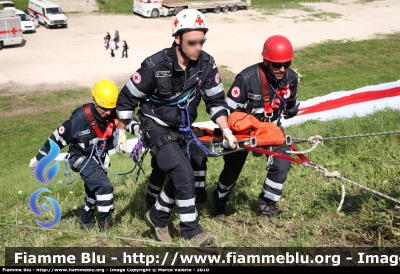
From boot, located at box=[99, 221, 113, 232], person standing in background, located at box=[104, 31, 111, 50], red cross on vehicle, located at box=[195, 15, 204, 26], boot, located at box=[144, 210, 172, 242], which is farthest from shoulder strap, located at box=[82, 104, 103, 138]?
person standing in background, located at box=[104, 31, 111, 50]

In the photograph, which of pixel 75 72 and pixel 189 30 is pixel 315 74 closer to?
pixel 75 72

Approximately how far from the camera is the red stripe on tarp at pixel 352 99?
547 inches

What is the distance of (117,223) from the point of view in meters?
6.48

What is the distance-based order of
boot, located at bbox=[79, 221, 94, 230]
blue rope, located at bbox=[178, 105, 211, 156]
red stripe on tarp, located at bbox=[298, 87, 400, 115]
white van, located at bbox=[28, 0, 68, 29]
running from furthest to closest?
white van, located at bbox=[28, 0, 68, 29], red stripe on tarp, located at bbox=[298, 87, 400, 115], boot, located at bbox=[79, 221, 94, 230], blue rope, located at bbox=[178, 105, 211, 156]

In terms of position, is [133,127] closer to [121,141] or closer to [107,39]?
[121,141]

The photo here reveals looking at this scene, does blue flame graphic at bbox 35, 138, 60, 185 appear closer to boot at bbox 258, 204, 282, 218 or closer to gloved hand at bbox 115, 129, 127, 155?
gloved hand at bbox 115, 129, 127, 155

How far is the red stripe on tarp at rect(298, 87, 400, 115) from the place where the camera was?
1390 cm

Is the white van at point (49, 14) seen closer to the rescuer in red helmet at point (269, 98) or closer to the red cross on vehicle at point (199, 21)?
the rescuer in red helmet at point (269, 98)

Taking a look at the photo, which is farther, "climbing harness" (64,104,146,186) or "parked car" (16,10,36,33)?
"parked car" (16,10,36,33)

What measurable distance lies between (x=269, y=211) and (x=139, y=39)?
2242 centimetres

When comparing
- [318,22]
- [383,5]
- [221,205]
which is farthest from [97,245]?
[383,5]

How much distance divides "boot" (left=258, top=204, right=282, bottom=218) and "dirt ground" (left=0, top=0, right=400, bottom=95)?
15.7 metres

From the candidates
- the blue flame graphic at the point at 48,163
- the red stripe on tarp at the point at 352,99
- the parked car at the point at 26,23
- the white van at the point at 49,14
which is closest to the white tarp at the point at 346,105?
the red stripe on tarp at the point at 352,99

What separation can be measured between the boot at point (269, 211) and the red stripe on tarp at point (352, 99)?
26.5 feet
